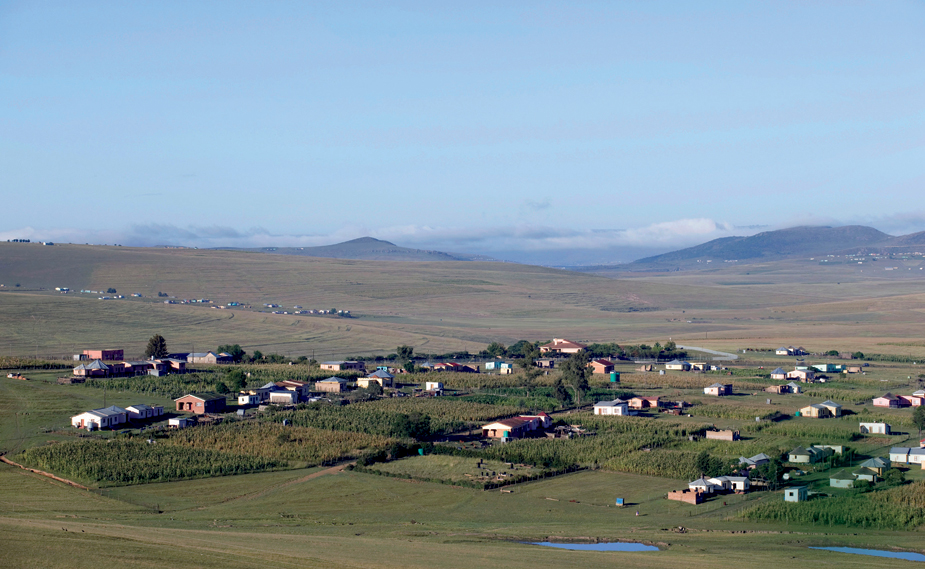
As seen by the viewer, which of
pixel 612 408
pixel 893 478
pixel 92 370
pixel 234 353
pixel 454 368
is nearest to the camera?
pixel 893 478

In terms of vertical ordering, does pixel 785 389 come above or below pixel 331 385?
below

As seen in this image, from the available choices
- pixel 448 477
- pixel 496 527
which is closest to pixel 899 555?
pixel 496 527

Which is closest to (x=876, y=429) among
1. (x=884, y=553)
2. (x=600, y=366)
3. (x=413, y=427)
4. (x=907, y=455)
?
(x=907, y=455)

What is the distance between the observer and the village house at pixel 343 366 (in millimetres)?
76062

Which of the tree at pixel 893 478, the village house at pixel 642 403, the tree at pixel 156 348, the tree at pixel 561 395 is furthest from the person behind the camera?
the tree at pixel 156 348

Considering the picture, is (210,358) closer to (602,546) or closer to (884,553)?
(602,546)

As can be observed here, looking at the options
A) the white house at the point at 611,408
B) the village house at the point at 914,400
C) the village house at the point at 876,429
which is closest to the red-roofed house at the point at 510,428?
the white house at the point at 611,408

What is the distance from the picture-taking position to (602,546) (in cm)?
2838

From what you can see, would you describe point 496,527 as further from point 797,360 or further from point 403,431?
point 797,360

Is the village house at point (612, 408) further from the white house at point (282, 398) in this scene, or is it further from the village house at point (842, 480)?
the village house at point (842, 480)

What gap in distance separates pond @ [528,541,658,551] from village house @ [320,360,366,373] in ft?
156

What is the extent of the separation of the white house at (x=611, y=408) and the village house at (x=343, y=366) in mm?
23401

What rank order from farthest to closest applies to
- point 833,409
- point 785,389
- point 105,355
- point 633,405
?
point 105,355 → point 785,389 → point 633,405 → point 833,409

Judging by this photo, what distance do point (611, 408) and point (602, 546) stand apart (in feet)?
96.3
